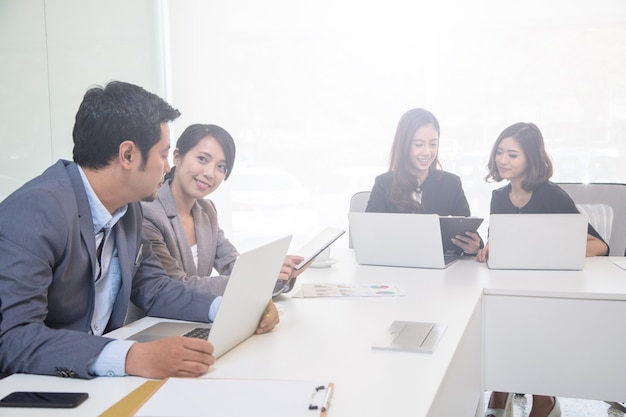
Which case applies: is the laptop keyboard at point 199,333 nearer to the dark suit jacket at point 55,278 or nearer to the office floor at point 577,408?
the dark suit jacket at point 55,278

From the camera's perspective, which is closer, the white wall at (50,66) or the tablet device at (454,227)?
the tablet device at (454,227)

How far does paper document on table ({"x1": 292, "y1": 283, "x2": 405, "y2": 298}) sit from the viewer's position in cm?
201

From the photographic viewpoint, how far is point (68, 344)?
127cm

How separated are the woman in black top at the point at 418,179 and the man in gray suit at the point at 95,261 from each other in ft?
5.67

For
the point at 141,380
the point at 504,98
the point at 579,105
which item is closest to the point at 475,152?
the point at 504,98

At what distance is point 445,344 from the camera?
1471mm

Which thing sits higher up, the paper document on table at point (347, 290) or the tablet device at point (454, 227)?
the tablet device at point (454, 227)

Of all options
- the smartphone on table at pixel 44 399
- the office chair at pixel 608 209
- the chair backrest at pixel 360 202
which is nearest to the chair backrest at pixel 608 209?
the office chair at pixel 608 209

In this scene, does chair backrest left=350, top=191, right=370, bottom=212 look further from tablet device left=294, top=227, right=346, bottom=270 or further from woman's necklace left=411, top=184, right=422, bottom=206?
tablet device left=294, top=227, right=346, bottom=270

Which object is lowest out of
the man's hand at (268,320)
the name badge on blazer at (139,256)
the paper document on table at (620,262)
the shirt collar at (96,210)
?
the paper document on table at (620,262)

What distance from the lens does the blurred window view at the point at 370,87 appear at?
181 inches

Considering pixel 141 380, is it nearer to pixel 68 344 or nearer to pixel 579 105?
pixel 68 344

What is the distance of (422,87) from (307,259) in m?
3.17

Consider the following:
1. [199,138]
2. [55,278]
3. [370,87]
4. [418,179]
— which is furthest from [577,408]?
[370,87]
